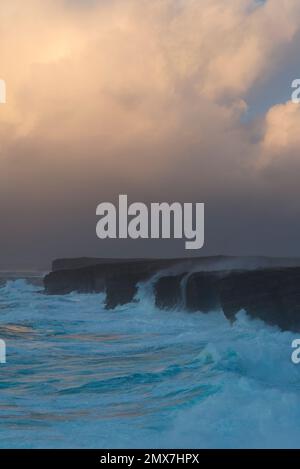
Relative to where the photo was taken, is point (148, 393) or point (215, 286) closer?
point (148, 393)

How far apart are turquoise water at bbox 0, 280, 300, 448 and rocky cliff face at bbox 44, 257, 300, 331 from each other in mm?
3438

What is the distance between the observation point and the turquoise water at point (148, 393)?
33.5 ft

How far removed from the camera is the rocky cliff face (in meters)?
28.3

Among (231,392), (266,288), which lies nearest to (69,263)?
(266,288)

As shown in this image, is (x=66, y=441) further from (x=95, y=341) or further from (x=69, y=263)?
(x=69, y=263)

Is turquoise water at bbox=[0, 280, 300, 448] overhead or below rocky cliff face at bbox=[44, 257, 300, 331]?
below

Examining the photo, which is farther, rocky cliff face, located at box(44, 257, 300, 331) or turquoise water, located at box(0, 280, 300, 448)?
Result: rocky cliff face, located at box(44, 257, 300, 331)

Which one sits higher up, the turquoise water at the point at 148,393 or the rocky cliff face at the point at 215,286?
the rocky cliff face at the point at 215,286

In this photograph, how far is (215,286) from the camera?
37719mm

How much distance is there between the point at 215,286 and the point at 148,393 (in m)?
24.4

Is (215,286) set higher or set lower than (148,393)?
higher

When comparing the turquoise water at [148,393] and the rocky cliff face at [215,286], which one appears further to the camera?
the rocky cliff face at [215,286]

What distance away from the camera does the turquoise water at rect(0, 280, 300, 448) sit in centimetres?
1020

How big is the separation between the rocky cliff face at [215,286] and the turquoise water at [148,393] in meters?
3.44
